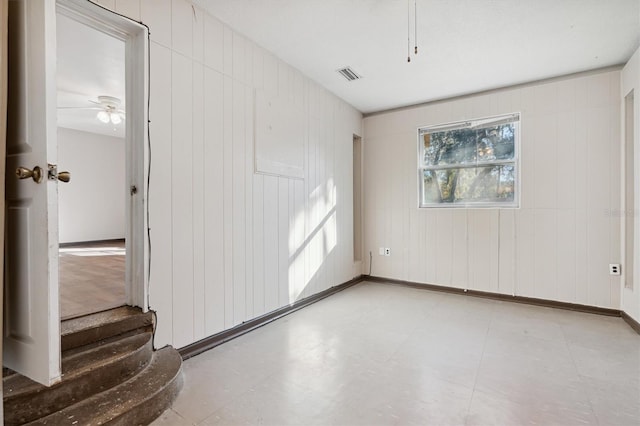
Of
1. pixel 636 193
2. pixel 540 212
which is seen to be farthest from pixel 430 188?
pixel 636 193

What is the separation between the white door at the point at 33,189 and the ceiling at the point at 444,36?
4.68 feet

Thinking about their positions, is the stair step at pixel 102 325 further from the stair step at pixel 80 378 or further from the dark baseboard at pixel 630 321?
the dark baseboard at pixel 630 321

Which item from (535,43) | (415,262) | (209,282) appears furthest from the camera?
(415,262)

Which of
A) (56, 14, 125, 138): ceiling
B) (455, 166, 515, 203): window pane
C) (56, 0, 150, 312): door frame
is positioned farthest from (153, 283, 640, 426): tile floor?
(56, 14, 125, 138): ceiling

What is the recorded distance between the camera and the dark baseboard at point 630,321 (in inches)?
115

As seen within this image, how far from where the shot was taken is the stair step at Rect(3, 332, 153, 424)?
144 cm

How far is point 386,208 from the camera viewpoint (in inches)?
194

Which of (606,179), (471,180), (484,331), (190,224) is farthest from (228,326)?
(606,179)

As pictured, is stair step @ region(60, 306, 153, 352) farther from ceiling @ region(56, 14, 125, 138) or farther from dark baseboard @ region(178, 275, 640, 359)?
ceiling @ region(56, 14, 125, 138)

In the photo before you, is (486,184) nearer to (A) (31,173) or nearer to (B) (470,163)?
(B) (470,163)

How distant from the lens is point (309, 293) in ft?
12.7

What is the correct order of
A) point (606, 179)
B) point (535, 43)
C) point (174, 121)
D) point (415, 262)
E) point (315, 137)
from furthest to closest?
point (415, 262) < point (315, 137) < point (606, 179) < point (535, 43) < point (174, 121)

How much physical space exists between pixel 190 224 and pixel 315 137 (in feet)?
6.98

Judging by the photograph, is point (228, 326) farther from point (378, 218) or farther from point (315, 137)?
point (378, 218)
